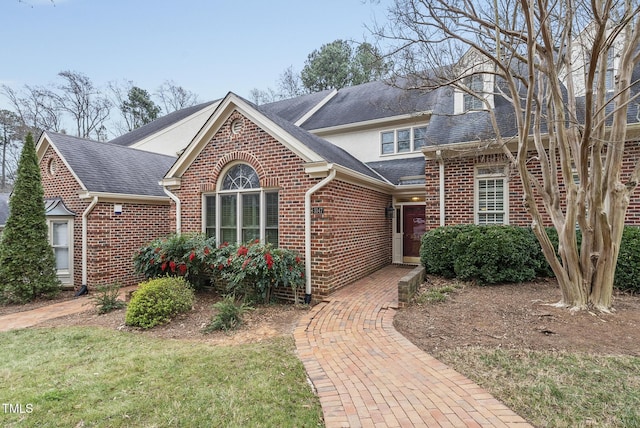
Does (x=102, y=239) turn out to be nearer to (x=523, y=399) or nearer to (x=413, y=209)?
(x=413, y=209)

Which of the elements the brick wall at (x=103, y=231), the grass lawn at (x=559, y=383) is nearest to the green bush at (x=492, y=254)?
the grass lawn at (x=559, y=383)

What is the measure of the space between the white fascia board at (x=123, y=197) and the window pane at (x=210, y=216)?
127 inches

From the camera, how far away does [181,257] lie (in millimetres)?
7754

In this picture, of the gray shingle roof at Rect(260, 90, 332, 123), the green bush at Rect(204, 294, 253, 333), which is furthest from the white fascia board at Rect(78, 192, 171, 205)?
the gray shingle roof at Rect(260, 90, 332, 123)

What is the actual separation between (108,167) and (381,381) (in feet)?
36.9

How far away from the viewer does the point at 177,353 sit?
4449mm

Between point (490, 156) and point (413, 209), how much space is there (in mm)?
3180

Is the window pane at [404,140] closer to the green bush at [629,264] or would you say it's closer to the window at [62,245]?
the green bush at [629,264]

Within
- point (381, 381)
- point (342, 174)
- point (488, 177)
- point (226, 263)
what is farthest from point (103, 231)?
point (488, 177)

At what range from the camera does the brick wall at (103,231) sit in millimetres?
9406

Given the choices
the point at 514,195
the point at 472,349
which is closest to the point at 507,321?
the point at 472,349

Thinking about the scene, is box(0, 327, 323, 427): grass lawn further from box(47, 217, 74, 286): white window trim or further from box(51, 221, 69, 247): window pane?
box(51, 221, 69, 247): window pane

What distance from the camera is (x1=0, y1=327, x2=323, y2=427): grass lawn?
2.95 m

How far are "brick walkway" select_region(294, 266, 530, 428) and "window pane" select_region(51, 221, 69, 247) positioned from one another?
8.87 m
